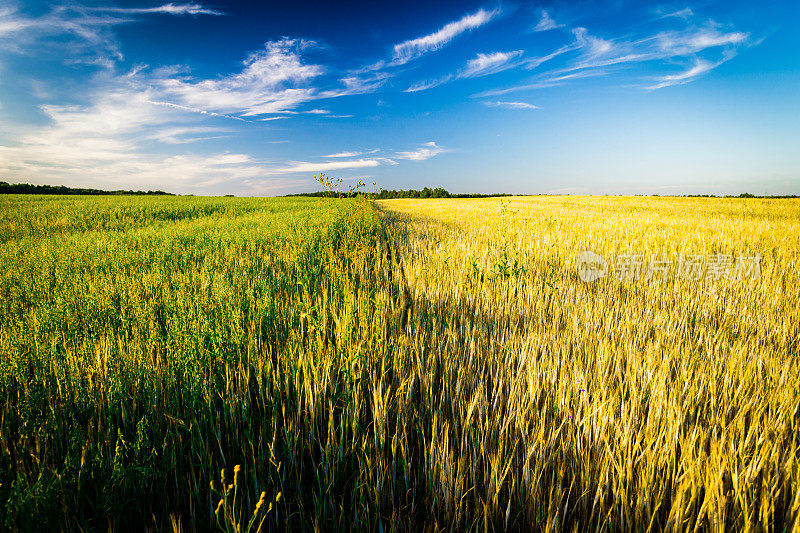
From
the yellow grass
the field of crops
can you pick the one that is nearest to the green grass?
the field of crops

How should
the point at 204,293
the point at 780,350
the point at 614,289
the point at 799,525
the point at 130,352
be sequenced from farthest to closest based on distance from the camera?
the point at 614,289 → the point at 204,293 → the point at 780,350 → the point at 130,352 → the point at 799,525

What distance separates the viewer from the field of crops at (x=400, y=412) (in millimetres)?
1108

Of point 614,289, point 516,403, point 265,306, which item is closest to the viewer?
point 516,403

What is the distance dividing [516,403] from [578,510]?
0.49 meters

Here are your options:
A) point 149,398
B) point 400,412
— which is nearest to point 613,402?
point 400,412

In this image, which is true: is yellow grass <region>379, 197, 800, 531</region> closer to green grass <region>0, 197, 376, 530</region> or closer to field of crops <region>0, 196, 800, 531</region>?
field of crops <region>0, 196, 800, 531</region>

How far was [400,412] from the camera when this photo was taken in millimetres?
1562

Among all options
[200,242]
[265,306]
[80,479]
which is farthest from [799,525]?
[200,242]

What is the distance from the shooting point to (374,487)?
3.81ft

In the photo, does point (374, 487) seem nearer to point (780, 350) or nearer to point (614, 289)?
point (780, 350)

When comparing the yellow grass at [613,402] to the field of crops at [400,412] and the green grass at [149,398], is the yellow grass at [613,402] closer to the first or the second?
the field of crops at [400,412]

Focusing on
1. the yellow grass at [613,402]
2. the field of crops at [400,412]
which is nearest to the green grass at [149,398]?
the field of crops at [400,412]

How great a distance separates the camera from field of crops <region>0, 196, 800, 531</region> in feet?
3.64

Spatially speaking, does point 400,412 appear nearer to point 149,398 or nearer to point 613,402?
point 613,402
